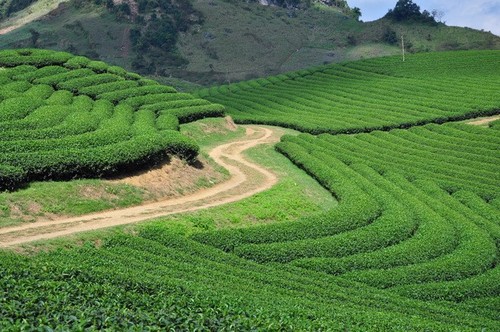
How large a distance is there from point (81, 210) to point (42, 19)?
11670 cm

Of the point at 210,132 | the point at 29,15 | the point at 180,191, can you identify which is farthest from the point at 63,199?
the point at 29,15

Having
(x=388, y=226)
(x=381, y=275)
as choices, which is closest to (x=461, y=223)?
(x=388, y=226)

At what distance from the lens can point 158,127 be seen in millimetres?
40719

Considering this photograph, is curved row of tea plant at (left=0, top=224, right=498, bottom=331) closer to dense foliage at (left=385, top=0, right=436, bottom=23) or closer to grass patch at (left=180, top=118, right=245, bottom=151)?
grass patch at (left=180, top=118, right=245, bottom=151)

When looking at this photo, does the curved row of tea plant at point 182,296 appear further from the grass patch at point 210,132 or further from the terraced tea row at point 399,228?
the grass patch at point 210,132

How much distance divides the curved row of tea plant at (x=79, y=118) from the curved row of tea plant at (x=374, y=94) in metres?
13.2

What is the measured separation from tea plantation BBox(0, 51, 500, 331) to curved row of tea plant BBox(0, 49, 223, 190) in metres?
0.22

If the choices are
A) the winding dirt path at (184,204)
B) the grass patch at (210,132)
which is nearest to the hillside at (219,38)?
the grass patch at (210,132)

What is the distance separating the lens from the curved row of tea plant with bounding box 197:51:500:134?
58969mm

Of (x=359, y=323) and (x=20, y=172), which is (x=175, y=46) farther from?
(x=359, y=323)

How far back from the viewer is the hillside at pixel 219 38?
4643 inches

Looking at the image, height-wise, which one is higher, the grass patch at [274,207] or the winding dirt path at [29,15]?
the winding dirt path at [29,15]

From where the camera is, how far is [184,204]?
31109 mm

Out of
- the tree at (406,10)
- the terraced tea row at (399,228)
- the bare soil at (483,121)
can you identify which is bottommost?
the terraced tea row at (399,228)
